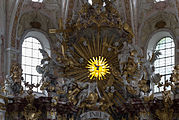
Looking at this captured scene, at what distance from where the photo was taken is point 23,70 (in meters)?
29.0

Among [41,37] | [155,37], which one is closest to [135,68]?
[155,37]

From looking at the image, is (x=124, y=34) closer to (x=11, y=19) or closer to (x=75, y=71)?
(x=75, y=71)

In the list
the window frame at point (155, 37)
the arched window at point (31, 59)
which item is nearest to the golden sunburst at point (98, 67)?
A: the window frame at point (155, 37)

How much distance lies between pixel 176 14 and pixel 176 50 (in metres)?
1.55

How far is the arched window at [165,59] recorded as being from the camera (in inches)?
1145

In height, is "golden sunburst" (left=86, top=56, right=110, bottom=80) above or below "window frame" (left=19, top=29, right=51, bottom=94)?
below

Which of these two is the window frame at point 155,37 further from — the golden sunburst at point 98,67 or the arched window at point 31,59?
the arched window at point 31,59

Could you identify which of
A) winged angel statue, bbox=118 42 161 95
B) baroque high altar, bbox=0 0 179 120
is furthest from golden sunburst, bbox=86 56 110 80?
winged angel statue, bbox=118 42 161 95

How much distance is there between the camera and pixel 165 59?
29.4 metres

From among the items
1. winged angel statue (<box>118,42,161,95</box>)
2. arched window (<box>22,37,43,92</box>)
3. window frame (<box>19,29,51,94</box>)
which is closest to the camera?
winged angel statue (<box>118,42,161,95</box>)

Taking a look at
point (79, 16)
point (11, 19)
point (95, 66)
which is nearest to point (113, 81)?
point (95, 66)

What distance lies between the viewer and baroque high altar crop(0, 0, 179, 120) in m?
26.2

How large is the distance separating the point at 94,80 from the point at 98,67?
60cm

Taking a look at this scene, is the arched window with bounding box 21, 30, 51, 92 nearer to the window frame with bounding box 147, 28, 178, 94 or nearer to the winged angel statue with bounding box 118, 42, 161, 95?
the winged angel statue with bounding box 118, 42, 161, 95
